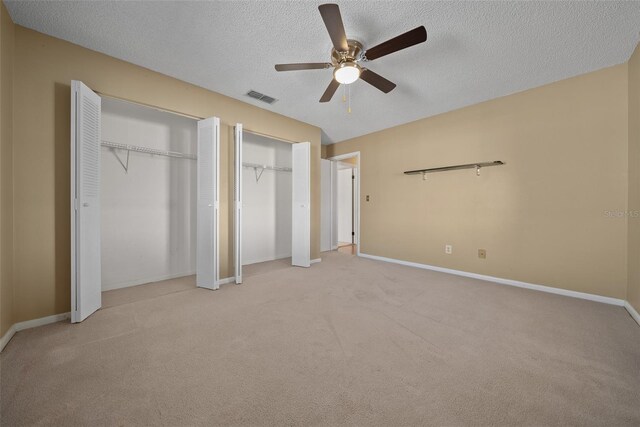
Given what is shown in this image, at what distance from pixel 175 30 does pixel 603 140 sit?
4.53 meters

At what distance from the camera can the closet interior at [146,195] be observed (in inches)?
123

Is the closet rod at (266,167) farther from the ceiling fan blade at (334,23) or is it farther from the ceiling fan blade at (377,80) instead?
the ceiling fan blade at (334,23)

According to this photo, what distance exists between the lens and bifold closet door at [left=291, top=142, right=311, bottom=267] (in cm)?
431

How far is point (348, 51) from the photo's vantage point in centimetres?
217

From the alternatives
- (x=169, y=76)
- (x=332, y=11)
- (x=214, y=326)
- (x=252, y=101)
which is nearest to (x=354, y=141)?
(x=252, y=101)

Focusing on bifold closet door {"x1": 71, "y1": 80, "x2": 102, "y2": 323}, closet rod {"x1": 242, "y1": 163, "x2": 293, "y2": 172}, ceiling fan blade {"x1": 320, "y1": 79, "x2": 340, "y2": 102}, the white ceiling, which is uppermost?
the white ceiling

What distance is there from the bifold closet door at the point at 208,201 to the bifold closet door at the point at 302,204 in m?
1.53

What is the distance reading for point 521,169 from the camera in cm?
330

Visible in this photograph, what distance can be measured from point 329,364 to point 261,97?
3.35 meters

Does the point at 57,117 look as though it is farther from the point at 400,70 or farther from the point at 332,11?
the point at 400,70

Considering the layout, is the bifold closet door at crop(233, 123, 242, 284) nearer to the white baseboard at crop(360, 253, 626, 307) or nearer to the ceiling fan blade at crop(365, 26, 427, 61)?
the ceiling fan blade at crop(365, 26, 427, 61)

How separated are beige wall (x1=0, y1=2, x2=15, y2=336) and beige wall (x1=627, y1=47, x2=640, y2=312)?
5.36m

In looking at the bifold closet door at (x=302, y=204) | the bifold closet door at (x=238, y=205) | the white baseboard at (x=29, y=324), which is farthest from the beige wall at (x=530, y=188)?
the white baseboard at (x=29, y=324)

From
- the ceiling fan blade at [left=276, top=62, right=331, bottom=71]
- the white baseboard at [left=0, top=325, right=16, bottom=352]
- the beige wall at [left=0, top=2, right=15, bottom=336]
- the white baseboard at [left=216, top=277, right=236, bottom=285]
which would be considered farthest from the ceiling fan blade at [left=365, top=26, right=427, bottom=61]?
the white baseboard at [left=0, top=325, right=16, bottom=352]
